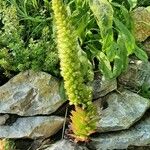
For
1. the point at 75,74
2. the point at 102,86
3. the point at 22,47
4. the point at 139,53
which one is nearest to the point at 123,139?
the point at 102,86

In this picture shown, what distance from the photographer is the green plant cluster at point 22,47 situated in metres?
3.29

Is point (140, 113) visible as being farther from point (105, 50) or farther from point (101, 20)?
point (101, 20)

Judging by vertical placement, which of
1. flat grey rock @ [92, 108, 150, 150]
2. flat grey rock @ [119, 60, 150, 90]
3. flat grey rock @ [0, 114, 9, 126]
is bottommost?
flat grey rock @ [92, 108, 150, 150]

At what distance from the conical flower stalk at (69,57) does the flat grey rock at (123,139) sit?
527mm

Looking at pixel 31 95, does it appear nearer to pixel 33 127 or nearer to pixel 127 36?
pixel 33 127

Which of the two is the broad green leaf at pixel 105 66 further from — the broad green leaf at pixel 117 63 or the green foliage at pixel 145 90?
the green foliage at pixel 145 90

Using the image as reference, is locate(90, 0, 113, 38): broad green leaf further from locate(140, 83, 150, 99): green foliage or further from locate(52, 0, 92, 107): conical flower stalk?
Result: locate(140, 83, 150, 99): green foliage

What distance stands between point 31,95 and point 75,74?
729 mm

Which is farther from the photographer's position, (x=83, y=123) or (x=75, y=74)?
(x=83, y=123)

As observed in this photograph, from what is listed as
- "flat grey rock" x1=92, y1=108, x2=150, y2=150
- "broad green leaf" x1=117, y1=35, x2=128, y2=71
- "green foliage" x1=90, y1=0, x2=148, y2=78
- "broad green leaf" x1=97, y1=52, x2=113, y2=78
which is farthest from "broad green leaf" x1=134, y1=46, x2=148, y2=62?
"flat grey rock" x1=92, y1=108, x2=150, y2=150

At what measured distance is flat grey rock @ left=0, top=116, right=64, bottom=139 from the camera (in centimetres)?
336

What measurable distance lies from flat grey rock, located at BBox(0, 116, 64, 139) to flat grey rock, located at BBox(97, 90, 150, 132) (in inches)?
12.6

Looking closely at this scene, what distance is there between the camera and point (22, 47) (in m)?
3.33

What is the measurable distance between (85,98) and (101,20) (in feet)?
1.76
